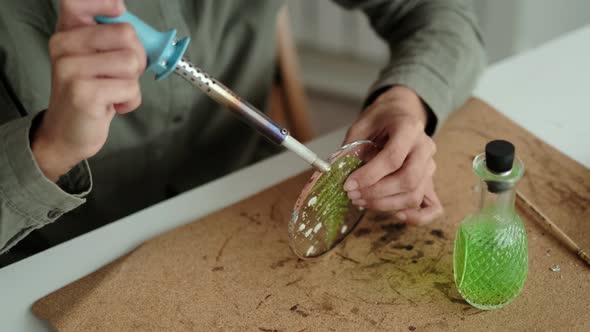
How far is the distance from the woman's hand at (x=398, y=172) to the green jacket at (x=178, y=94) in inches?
3.8

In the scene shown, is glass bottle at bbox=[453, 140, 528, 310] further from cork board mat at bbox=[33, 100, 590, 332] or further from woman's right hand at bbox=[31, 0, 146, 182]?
woman's right hand at bbox=[31, 0, 146, 182]

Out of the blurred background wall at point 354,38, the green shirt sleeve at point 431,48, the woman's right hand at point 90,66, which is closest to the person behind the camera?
the woman's right hand at point 90,66

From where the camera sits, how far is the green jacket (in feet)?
2.23

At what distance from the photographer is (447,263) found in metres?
0.68

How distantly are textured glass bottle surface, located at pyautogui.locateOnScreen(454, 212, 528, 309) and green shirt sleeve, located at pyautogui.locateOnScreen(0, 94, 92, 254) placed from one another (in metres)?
0.38

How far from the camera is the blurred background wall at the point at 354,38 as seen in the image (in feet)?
4.92

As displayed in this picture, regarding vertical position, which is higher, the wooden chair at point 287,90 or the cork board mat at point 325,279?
the cork board mat at point 325,279

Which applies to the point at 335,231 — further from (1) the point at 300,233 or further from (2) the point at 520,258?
(2) the point at 520,258

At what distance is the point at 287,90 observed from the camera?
1.15 metres

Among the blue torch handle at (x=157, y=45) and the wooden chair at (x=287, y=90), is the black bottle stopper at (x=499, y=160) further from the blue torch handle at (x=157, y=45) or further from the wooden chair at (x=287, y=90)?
the wooden chair at (x=287, y=90)

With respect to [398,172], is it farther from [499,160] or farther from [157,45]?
[157,45]

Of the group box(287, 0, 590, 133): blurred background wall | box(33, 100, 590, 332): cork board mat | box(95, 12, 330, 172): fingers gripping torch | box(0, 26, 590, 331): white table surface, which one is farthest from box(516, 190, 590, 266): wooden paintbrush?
box(287, 0, 590, 133): blurred background wall

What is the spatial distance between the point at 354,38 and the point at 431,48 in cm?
104

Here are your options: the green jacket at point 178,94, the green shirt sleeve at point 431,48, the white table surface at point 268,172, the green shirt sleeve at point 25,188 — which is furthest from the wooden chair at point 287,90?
the green shirt sleeve at point 25,188
